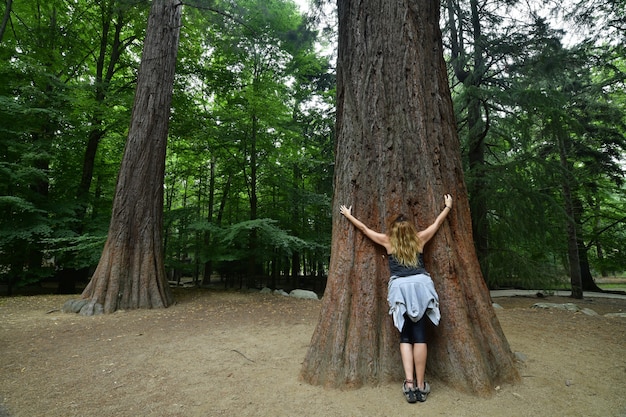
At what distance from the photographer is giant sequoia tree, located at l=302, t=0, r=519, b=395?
2887 millimetres

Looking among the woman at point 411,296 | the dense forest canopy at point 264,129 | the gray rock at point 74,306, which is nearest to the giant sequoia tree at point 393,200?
the woman at point 411,296

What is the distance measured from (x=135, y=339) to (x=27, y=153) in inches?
292

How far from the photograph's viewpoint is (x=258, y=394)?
2801 mm

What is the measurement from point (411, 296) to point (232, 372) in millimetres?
2119

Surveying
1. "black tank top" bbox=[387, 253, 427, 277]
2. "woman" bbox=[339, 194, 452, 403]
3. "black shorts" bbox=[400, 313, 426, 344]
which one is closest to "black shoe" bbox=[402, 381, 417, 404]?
"woman" bbox=[339, 194, 452, 403]

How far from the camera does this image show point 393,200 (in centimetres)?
317

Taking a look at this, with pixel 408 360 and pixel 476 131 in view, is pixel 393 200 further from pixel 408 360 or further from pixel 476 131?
pixel 476 131

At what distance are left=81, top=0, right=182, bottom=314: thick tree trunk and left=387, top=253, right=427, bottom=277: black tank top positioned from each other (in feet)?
20.3

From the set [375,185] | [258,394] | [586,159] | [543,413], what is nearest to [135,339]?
[258,394]

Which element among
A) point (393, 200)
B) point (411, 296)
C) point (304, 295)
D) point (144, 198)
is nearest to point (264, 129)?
point (144, 198)

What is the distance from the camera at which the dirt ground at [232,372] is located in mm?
2516

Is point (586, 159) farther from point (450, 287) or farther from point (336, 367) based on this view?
point (336, 367)

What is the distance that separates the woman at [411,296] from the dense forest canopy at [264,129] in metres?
4.99

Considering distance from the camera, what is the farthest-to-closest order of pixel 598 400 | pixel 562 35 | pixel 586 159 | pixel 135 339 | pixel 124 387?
pixel 586 159 → pixel 562 35 → pixel 135 339 → pixel 124 387 → pixel 598 400
